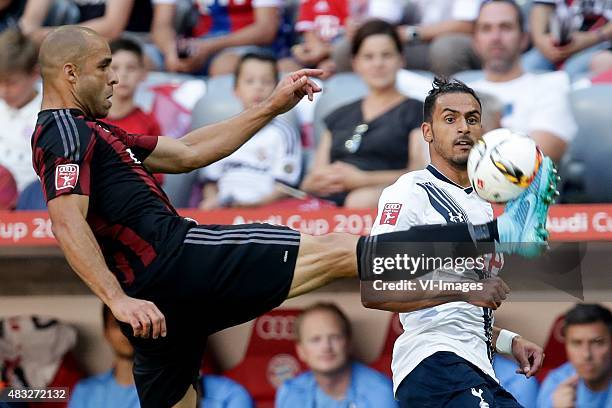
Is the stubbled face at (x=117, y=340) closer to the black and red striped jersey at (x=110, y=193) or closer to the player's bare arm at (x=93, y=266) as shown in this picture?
the black and red striped jersey at (x=110, y=193)

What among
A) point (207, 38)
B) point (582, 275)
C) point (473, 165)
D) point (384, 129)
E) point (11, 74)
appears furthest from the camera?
point (207, 38)

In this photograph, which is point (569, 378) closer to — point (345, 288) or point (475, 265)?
point (345, 288)

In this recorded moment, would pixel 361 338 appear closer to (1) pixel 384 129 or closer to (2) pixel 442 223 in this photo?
(1) pixel 384 129

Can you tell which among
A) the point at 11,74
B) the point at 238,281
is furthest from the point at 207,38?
the point at 238,281

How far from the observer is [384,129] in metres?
7.84

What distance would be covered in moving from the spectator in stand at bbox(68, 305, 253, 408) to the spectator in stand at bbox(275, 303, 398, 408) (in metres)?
0.30

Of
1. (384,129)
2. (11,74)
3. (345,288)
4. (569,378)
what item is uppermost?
(11,74)

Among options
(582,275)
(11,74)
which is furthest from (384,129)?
(11,74)

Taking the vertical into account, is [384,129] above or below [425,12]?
below

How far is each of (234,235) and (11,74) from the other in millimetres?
3760

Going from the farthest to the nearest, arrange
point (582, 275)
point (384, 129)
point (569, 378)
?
point (384, 129), point (569, 378), point (582, 275)

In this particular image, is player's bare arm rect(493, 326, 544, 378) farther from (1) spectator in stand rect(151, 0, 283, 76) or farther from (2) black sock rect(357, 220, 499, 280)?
(1) spectator in stand rect(151, 0, 283, 76)

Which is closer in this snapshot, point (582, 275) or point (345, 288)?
point (582, 275)

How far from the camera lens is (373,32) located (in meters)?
8.12
